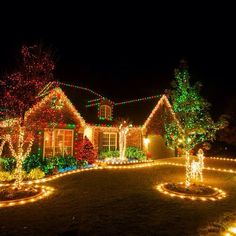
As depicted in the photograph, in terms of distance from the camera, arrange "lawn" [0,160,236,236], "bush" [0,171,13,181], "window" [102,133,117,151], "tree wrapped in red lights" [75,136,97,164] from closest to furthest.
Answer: "lawn" [0,160,236,236] → "bush" [0,171,13,181] → "tree wrapped in red lights" [75,136,97,164] → "window" [102,133,117,151]

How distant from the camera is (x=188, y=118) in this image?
41.2ft

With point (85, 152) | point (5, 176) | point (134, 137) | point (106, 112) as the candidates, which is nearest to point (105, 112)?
point (106, 112)

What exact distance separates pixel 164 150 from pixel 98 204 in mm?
17864

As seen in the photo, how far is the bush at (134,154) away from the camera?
23062 millimetres

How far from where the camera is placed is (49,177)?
14.5m

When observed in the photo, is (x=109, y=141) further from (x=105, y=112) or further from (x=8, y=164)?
(x=8, y=164)

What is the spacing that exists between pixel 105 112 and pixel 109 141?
2.62 metres

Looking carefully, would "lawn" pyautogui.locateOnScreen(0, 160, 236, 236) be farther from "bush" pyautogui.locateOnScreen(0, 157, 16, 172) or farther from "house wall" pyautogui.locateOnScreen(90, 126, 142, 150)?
"house wall" pyautogui.locateOnScreen(90, 126, 142, 150)

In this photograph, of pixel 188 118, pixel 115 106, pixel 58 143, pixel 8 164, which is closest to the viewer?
pixel 188 118

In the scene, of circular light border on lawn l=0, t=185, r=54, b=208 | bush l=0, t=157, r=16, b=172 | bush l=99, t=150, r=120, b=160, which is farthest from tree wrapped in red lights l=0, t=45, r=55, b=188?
bush l=99, t=150, r=120, b=160

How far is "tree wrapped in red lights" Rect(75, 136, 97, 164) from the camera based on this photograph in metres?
19.1

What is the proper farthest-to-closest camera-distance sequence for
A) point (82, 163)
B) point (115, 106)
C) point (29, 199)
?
point (115, 106) → point (82, 163) → point (29, 199)

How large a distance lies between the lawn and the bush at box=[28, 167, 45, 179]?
5.28ft

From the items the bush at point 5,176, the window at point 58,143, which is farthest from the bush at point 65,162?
the bush at point 5,176
